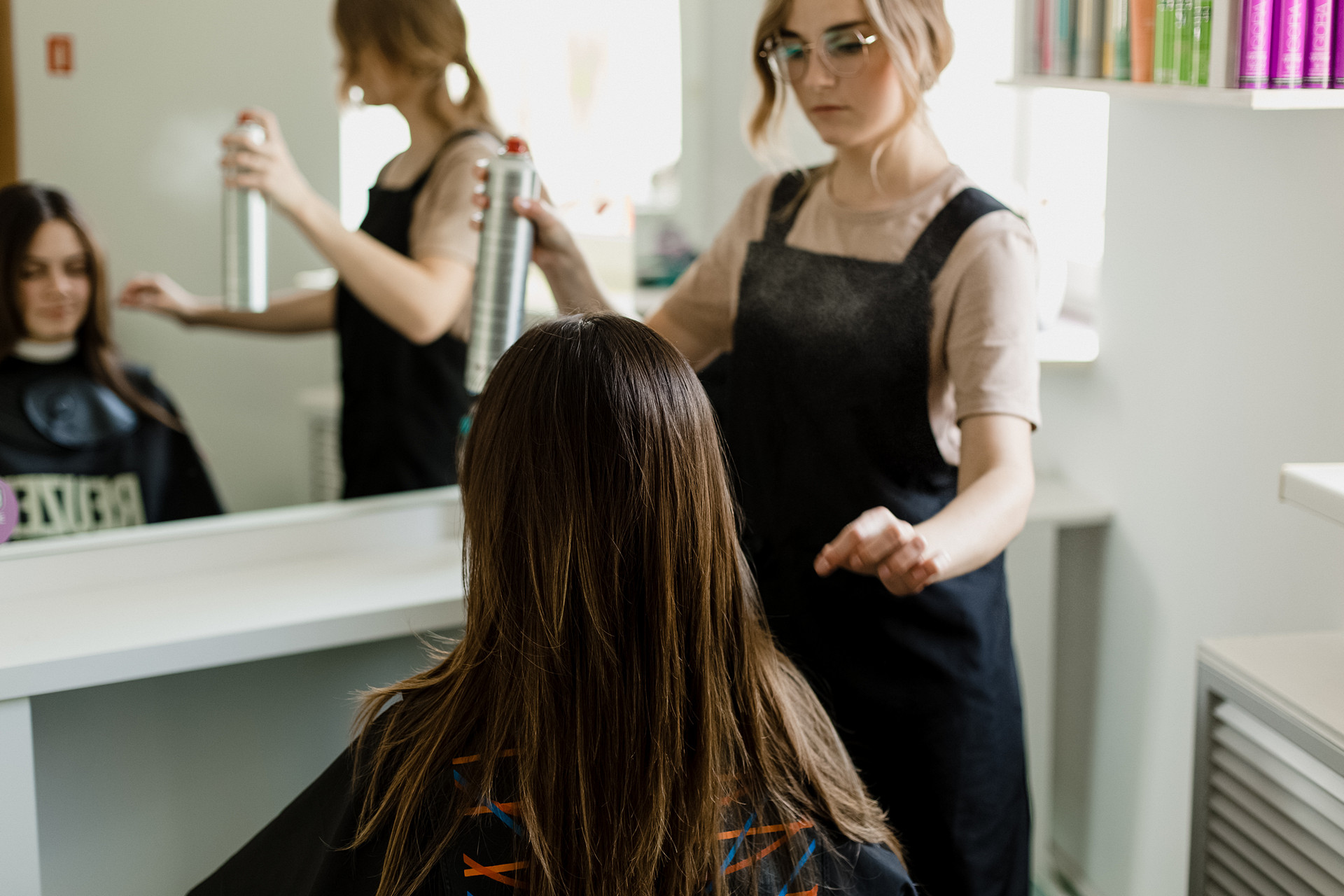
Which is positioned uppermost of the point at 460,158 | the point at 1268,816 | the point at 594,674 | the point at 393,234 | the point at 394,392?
the point at 460,158

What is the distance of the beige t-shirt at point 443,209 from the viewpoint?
5.63ft

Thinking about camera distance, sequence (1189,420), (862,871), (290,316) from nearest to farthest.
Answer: (862,871) → (290,316) → (1189,420)

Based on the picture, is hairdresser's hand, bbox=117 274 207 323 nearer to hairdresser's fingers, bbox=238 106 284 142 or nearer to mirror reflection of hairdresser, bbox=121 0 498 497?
mirror reflection of hairdresser, bbox=121 0 498 497

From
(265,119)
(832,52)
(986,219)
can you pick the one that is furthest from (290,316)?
(986,219)

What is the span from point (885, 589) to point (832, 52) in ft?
1.95

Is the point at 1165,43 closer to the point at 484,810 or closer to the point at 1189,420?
the point at 1189,420

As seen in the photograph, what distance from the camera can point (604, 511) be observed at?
3.14ft

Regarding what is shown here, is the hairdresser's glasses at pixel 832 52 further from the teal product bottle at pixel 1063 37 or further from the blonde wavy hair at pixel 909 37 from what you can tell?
the teal product bottle at pixel 1063 37

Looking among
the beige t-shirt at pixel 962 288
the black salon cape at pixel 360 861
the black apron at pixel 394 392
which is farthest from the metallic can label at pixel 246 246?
the black salon cape at pixel 360 861

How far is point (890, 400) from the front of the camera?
4.67 ft

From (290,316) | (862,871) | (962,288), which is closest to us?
(862,871)

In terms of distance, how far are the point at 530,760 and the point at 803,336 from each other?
684 millimetres

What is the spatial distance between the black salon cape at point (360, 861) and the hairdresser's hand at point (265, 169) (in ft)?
2.66

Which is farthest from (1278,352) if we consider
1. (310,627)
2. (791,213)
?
(310,627)
